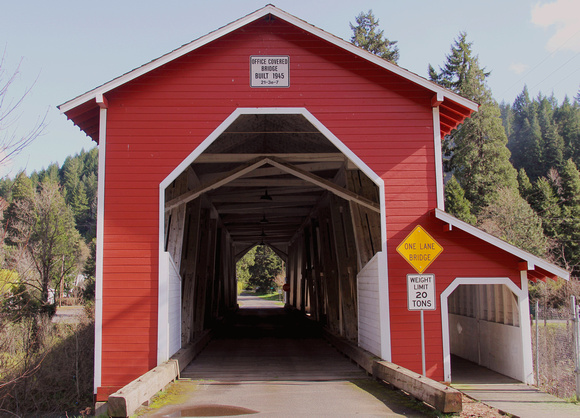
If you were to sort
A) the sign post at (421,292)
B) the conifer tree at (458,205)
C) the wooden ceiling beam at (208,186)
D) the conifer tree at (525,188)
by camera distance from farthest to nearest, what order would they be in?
the conifer tree at (525,188) → the conifer tree at (458,205) → the wooden ceiling beam at (208,186) → the sign post at (421,292)

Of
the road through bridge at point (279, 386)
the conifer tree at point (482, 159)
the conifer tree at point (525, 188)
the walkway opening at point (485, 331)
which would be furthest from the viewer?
the conifer tree at point (525, 188)

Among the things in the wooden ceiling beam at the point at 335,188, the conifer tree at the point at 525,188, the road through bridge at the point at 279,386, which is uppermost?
the conifer tree at the point at 525,188

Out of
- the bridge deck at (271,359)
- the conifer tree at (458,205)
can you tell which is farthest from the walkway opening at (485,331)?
the conifer tree at (458,205)

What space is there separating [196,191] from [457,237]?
4.73 m

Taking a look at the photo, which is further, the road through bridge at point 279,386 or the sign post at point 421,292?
the sign post at point 421,292

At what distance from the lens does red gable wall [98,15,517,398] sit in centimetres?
889

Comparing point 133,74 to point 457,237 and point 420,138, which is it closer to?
point 420,138

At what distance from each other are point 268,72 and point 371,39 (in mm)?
40468

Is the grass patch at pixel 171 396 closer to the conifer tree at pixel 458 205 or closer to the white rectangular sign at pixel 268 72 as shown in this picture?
the white rectangular sign at pixel 268 72

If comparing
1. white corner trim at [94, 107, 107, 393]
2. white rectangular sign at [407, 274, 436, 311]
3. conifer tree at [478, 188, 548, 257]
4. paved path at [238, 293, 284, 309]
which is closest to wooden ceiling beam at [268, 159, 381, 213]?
white rectangular sign at [407, 274, 436, 311]

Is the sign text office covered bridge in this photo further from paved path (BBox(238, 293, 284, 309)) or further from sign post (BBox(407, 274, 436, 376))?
paved path (BBox(238, 293, 284, 309))

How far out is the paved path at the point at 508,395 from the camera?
6812 mm

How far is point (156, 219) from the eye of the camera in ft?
29.4

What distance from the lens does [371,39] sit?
47188mm
